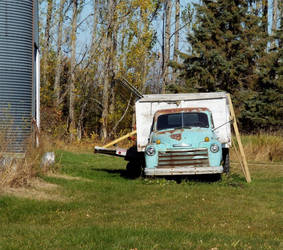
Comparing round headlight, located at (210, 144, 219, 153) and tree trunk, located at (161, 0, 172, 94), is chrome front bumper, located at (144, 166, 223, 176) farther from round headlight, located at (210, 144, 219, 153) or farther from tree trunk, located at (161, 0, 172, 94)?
tree trunk, located at (161, 0, 172, 94)

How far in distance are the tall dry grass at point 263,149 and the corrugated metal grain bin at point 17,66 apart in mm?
11404

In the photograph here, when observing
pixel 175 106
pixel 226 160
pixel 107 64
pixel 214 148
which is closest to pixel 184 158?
pixel 214 148

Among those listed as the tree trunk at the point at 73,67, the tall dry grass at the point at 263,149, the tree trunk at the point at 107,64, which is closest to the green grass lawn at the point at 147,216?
the tall dry grass at the point at 263,149

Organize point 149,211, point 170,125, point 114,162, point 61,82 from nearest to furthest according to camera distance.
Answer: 1. point 149,211
2. point 170,125
3. point 114,162
4. point 61,82

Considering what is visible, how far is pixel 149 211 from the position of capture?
917cm

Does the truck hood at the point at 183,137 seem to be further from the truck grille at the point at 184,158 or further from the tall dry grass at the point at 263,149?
the tall dry grass at the point at 263,149

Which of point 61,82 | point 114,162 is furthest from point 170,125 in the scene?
point 61,82

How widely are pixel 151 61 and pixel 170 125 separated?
2174 centimetres

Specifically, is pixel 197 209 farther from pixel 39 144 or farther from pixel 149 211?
pixel 39 144

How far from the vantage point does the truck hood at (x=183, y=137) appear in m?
13.0

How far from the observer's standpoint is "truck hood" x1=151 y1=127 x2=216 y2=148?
13.0m

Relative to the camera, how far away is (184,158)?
42.3 ft

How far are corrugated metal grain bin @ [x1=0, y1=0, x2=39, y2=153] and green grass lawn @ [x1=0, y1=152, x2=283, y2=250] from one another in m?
1.72

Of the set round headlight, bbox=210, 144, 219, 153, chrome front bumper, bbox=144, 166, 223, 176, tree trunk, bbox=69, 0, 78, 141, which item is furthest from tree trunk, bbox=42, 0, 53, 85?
round headlight, bbox=210, 144, 219, 153
